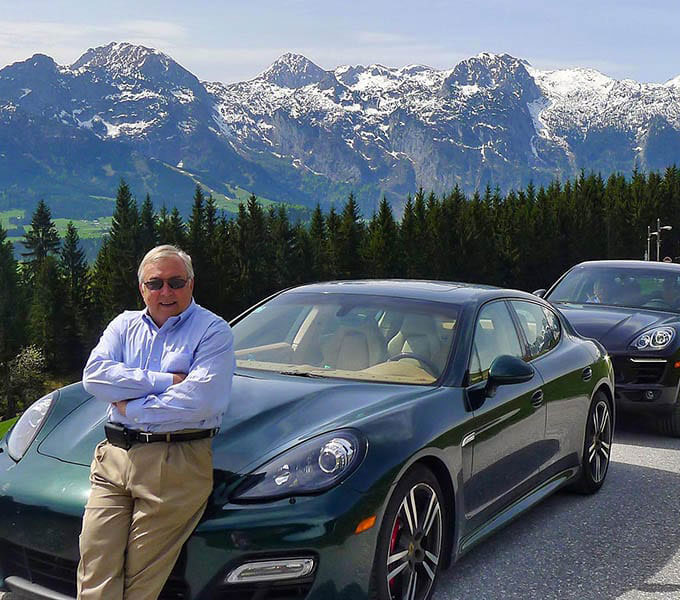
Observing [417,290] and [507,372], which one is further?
[417,290]

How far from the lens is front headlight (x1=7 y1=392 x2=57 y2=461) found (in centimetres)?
412

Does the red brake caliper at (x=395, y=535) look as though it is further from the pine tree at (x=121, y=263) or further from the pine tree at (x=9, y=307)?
the pine tree at (x=9, y=307)

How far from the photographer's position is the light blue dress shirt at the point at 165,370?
3.51 m

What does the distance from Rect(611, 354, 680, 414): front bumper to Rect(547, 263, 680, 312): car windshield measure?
1.23m

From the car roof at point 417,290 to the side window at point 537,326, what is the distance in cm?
11

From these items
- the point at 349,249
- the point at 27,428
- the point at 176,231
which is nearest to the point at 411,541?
the point at 27,428

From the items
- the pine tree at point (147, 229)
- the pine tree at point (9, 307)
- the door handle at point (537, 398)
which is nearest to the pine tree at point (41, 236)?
the pine tree at point (147, 229)

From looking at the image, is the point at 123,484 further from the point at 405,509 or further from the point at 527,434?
the point at 527,434

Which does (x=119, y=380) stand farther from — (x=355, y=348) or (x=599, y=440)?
(x=599, y=440)

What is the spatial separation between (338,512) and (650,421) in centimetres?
655

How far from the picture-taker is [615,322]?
932 cm

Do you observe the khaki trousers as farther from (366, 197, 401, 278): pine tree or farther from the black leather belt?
(366, 197, 401, 278): pine tree

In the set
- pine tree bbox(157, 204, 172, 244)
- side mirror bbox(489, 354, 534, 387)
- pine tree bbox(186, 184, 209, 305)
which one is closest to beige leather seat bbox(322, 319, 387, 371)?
side mirror bbox(489, 354, 534, 387)

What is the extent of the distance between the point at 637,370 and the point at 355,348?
15.2 feet
